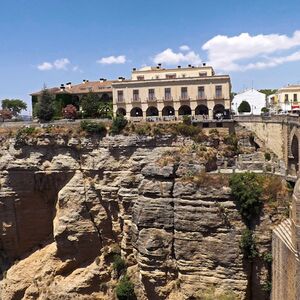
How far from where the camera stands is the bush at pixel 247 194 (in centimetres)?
2512

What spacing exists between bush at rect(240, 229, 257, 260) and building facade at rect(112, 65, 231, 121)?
1527 cm

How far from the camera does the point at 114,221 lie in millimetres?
33125

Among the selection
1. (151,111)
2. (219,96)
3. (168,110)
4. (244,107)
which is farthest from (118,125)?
(244,107)

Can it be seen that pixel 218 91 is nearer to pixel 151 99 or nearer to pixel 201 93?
pixel 201 93

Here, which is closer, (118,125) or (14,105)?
(118,125)

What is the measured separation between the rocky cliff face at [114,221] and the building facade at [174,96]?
7633mm

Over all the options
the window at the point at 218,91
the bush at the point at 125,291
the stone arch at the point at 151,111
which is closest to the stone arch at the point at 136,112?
the stone arch at the point at 151,111

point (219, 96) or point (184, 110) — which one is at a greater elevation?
point (219, 96)

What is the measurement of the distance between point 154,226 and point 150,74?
21563 mm

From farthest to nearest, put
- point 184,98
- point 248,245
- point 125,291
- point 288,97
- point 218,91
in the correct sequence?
1. point 288,97
2. point 184,98
3. point 218,91
4. point 125,291
5. point 248,245

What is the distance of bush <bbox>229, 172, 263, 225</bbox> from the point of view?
82.4ft

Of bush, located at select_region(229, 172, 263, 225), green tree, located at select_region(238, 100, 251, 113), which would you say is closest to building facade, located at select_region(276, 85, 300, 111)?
green tree, located at select_region(238, 100, 251, 113)

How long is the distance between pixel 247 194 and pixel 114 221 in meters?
11.7

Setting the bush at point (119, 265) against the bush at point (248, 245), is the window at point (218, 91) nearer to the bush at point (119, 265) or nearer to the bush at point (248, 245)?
the bush at point (119, 265)
